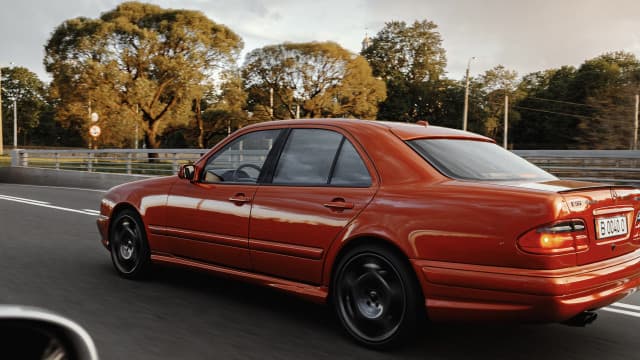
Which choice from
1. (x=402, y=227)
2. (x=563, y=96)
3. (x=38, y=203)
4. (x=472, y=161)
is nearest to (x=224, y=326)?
(x=402, y=227)

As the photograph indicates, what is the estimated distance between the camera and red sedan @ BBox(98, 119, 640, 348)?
3.50 meters

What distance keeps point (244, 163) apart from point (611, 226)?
2.79 m

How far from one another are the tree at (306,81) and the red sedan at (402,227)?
47.2 metres

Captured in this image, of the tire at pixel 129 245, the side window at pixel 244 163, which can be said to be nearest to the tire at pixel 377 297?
the side window at pixel 244 163

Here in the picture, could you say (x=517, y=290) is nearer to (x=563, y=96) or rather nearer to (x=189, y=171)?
(x=189, y=171)

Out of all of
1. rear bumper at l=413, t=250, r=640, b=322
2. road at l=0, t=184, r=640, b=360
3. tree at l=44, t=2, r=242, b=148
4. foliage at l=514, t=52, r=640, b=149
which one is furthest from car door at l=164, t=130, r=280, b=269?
foliage at l=514, t=52, r=640, b=149

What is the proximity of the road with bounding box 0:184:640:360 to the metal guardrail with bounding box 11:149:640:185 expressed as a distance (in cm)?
759

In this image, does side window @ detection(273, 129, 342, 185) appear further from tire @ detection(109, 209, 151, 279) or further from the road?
tire @ detection(109, 209, 151, 279)

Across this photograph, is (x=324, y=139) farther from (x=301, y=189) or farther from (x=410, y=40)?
(x=410, y=40)

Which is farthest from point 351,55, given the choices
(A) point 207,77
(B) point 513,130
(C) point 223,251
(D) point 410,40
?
(C) point 223,251

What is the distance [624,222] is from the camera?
401 cm

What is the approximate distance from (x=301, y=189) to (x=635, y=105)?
31.1 meters

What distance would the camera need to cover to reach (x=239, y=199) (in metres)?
4.95

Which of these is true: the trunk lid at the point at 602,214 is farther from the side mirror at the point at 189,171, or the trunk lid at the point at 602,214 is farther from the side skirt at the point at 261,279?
the side mirror at the point at 189,171
